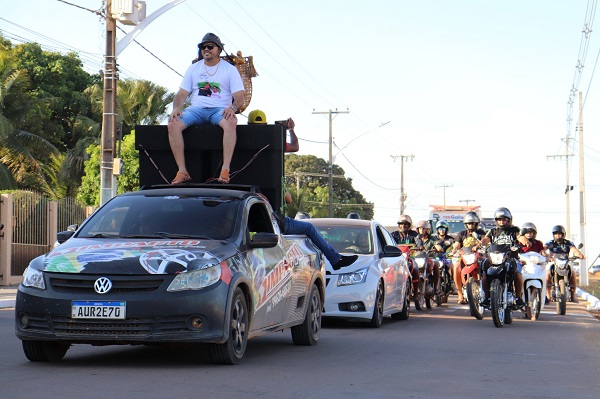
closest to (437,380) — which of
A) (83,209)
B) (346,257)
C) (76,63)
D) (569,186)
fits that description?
(346,257)

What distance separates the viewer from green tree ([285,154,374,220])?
9156cm

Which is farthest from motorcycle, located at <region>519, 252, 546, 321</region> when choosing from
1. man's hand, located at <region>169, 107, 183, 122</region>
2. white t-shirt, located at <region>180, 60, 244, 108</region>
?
man's hand, located at <region>169, 107, 183, 122</region>

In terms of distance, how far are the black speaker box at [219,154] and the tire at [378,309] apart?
3.94 m

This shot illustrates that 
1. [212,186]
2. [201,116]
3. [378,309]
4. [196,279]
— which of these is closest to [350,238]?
[378,309]

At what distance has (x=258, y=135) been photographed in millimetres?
12539

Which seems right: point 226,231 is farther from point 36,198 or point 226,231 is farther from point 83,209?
point 83,209

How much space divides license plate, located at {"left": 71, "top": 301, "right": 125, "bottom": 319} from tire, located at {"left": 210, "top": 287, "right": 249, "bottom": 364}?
96 cm

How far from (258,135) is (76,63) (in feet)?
167

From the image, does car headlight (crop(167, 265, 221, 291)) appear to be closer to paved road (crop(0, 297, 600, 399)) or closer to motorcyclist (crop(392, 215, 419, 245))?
paved road (crop(0, 297, 600, 399))

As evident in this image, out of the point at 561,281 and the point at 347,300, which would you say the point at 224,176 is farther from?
the point at 561,281

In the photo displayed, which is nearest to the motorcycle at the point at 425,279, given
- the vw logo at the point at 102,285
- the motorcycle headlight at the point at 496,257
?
the motorcycle headlight at the point at 496,257

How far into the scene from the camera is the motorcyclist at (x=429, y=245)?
2292cm

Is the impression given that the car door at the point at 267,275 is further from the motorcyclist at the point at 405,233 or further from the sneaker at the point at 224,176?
the motorcyclist at the point at 405,233

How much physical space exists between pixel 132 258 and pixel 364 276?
287 inches
